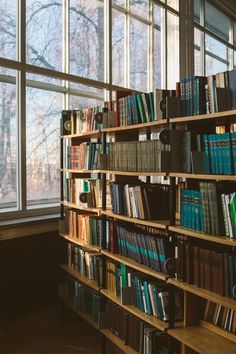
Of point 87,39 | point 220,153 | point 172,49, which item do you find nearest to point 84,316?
point 220,153

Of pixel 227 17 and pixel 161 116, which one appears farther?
pixel 227 17

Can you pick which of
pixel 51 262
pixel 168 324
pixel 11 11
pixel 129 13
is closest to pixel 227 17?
pixel 129 13

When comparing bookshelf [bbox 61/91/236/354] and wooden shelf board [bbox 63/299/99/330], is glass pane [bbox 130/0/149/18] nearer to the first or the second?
bookshelf [bbox 61/91/236/354]

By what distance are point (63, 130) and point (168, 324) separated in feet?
7.54

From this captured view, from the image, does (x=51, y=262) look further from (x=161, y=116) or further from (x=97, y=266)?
(x=161, y=116)

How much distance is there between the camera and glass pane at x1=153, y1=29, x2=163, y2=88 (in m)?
6.54

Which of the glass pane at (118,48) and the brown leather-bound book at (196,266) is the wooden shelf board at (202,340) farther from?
the glass pane at (118,48)

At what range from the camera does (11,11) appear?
13.9ft

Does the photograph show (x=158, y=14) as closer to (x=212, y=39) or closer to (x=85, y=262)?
(x=212, y=39)

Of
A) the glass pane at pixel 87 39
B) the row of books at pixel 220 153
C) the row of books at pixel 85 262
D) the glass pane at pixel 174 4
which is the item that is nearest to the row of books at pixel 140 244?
the row of books at pixel 85 262

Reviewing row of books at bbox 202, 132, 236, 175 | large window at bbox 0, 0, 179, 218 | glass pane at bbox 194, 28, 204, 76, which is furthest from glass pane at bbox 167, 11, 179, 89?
row of books at bbox 202, 132, 236, 175

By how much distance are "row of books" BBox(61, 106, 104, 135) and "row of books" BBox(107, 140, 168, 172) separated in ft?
1.30

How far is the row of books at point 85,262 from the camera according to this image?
3.56m

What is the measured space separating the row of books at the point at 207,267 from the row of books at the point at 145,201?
0.35 meters
